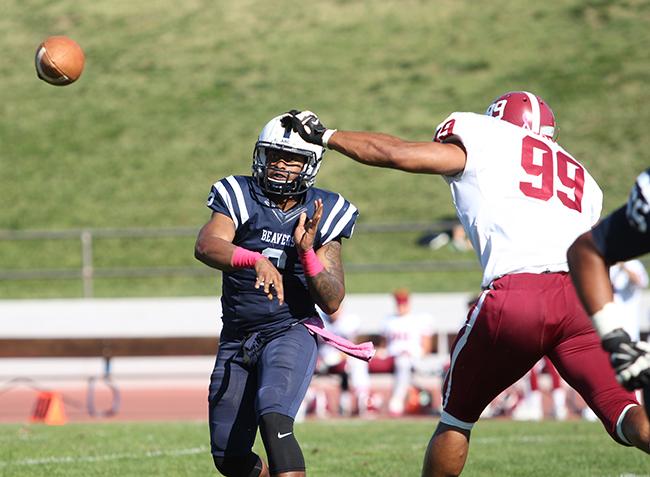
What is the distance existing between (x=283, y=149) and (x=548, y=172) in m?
1.17

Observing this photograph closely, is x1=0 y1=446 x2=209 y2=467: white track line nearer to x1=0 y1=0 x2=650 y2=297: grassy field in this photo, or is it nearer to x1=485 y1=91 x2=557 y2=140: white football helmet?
x1=485 y1=91 x2=557 y2=140: white football helmet

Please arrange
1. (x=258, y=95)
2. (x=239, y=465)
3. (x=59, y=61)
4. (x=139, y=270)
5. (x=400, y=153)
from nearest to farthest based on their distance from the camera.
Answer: (x=400, y=153) < (x=239, y=465) < (x=59, y=61) < (x=139, y=270) < (x=258, y=95)

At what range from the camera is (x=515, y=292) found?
183 inches

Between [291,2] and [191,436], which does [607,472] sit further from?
[291,2]

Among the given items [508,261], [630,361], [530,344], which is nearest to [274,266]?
[508,261]

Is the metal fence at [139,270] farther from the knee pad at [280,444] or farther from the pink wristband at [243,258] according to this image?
the knee pad at [280,444]

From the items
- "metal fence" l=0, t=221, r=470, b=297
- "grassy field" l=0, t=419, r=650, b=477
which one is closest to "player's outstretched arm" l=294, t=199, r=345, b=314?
"grassy field" l=0, t=419, r=650, b=477

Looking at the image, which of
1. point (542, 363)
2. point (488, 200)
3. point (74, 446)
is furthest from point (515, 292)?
point (542, 363)

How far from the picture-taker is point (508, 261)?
4742 mm

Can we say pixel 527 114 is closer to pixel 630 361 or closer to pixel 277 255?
pixel 277 255

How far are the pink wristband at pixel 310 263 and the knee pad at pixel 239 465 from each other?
2.84 feet

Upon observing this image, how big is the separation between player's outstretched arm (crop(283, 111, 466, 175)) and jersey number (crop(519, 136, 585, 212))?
11.1 inches

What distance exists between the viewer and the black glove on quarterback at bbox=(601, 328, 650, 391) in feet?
11.2

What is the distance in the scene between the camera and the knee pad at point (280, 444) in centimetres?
466
